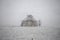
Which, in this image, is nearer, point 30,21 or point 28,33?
point 28,33

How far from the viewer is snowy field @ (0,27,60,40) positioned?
1.38 metres

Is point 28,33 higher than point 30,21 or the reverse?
the reverse

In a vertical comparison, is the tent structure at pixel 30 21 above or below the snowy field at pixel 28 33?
above

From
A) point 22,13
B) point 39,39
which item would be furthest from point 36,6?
point 39,39

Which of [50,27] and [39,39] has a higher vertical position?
[50,27]

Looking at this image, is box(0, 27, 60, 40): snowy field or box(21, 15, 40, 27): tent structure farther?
box(21, 15, 40, 27): tent structure

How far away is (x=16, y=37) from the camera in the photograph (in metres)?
1.38

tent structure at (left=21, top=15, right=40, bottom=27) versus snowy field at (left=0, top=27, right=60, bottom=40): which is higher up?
tent structure at (left=21, top=15, right=40, bottom=27)

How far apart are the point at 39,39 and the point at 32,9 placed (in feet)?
2.19

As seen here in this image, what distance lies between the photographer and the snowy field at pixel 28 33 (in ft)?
4.53

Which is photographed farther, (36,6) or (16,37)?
(36,6)

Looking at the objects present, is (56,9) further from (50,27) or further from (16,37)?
(16,37)

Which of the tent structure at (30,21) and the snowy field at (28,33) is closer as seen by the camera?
the snowy field at (28,33)

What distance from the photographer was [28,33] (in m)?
1.40
